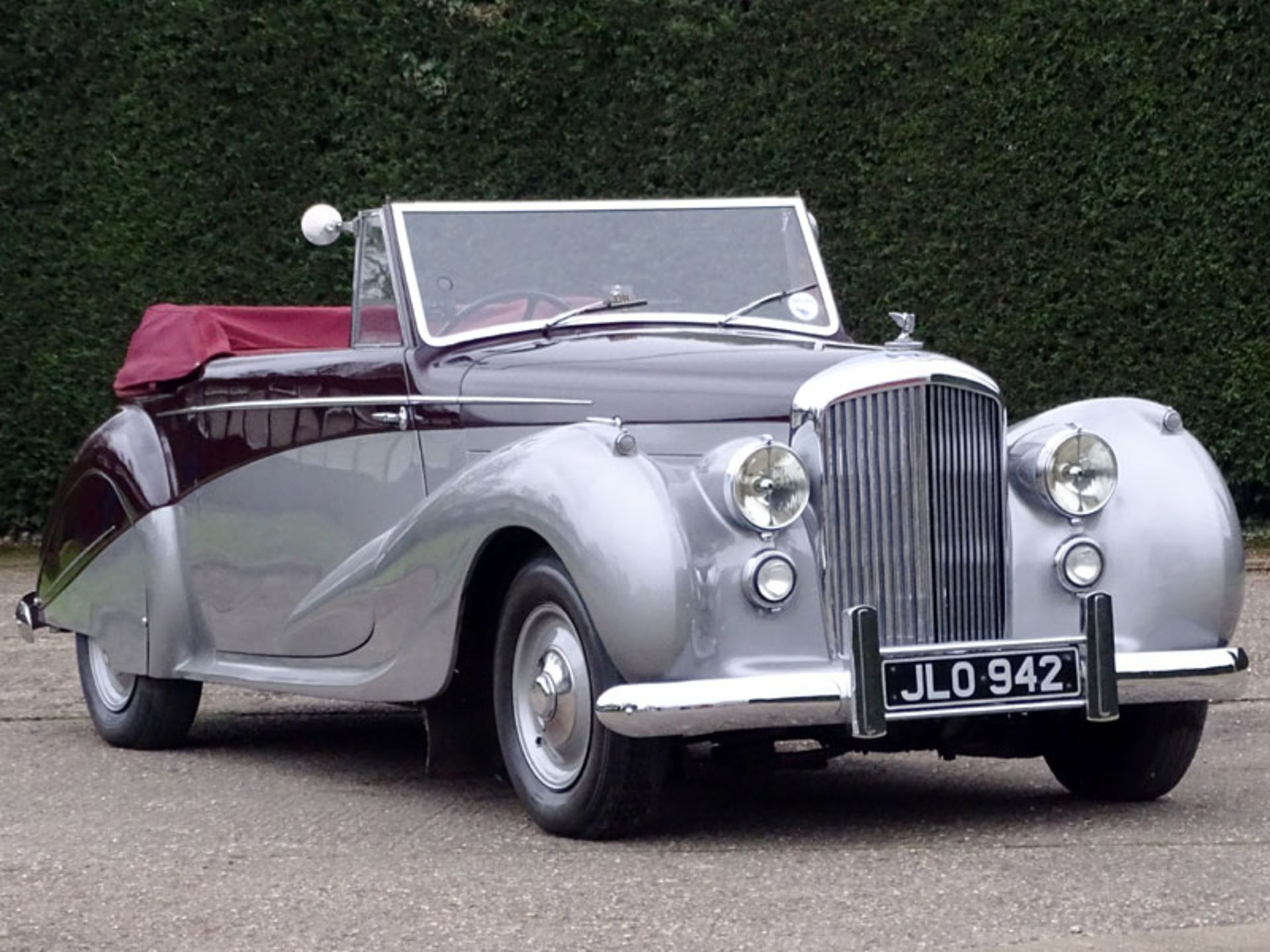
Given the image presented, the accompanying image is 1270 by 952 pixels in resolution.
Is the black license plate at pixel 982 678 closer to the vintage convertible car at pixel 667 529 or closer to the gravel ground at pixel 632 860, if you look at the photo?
the vintage convertible car at pixel 667 529

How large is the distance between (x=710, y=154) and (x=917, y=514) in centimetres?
706

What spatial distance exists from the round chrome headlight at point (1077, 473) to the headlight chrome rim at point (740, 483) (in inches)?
27.5

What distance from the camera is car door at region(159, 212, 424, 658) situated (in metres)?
6.45

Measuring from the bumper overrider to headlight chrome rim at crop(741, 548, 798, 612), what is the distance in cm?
15

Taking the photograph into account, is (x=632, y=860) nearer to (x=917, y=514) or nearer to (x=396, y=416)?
(x=917, y=514)

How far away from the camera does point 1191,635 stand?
225 inches

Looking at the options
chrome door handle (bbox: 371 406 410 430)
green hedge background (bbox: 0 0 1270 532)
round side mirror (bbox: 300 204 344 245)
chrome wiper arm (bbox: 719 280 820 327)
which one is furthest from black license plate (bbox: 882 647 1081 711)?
green hedge background (bbox: 0 0 1270 532)

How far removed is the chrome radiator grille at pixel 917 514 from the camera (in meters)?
5.44

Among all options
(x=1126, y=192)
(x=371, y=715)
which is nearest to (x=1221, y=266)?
(x=1126, y=192)

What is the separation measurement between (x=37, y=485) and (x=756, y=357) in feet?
27.1

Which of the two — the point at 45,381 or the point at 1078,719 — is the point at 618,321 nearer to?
the point at 1078,719

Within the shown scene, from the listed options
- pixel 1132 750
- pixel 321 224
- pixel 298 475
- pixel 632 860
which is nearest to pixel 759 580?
pixel 632 860

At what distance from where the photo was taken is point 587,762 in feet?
17.6

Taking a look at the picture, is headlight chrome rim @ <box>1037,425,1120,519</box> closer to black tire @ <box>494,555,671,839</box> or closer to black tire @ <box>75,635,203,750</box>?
black tire @ <box>494,555,671,839</box>
